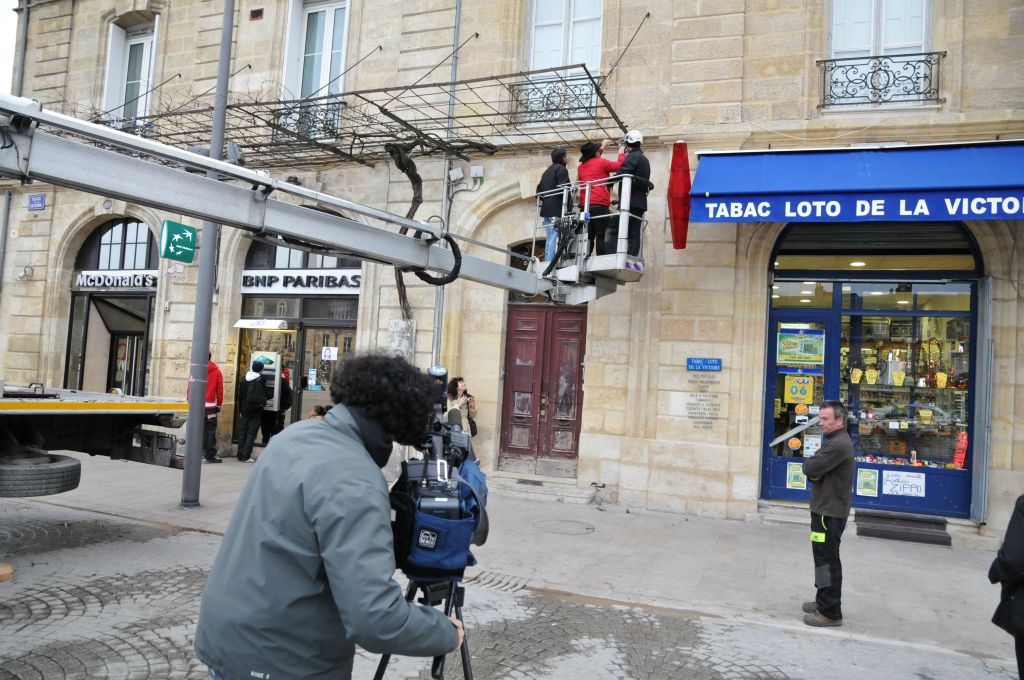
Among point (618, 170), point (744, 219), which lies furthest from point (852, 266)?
point (618, 170)

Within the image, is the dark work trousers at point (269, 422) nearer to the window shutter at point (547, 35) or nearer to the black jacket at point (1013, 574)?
the window shutter at point (547, 35)

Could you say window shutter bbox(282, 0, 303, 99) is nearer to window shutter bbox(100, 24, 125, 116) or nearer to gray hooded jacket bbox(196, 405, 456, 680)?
window shutter bbox(100, 24, 125, 116)

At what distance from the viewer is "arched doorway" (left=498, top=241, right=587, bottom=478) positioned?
1071cm

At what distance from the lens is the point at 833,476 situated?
5.68 metres

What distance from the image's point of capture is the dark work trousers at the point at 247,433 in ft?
40.3

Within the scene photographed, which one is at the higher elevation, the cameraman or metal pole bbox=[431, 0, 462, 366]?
metal pole bbox=[431, 0, 462, 366]

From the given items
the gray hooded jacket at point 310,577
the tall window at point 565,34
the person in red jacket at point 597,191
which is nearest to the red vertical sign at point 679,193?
the person in red jacket at point 597,191

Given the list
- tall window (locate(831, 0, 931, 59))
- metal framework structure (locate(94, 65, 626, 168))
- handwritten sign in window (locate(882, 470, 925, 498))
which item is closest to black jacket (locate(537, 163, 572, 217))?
metal framework structure (locate(94, 65, 626, 168))

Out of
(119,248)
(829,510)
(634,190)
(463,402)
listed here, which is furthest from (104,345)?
(829,510)

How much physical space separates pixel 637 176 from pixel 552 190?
1.10 meters

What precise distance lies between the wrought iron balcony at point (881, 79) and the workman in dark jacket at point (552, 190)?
3478mm

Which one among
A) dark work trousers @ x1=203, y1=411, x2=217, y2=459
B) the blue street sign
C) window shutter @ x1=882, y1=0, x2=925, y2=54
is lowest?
dark work trousers @ x1=203, y1=411, x2=217, y2=459

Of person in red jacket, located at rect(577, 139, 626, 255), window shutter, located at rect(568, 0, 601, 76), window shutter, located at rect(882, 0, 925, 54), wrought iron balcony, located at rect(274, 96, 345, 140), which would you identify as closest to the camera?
person in red jacket, located at rect(577, 139, 626, 255)

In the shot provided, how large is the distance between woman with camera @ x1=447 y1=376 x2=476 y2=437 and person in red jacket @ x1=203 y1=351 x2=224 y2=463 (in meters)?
4.28
